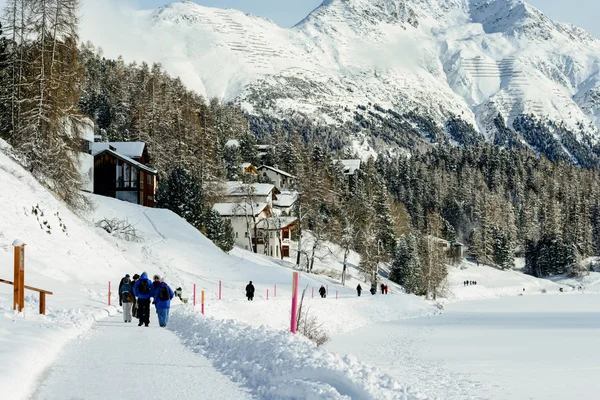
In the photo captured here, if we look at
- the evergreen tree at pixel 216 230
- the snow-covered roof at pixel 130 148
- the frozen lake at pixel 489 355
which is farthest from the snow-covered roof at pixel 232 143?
the frozen lake at pixel 489 355

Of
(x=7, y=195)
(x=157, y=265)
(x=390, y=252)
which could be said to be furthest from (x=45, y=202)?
(x=390, y=252)

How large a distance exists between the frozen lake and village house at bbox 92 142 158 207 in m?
27.0

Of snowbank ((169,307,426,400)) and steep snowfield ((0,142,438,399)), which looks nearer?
snowbank ((169,307,426,400))

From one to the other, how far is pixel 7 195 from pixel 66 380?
939 inches

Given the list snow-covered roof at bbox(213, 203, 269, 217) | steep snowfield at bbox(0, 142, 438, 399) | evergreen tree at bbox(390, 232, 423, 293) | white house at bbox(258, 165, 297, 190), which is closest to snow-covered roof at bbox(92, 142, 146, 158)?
steep snowfield at bbox(0, 142, 438, 399)

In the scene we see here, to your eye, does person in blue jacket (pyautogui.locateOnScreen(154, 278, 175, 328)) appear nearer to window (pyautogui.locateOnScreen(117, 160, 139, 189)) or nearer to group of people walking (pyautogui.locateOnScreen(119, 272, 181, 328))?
group of people walking (pyautogui.locateOnScreen(119, 272, 181, 328))

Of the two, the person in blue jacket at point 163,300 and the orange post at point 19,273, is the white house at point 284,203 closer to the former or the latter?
the person in blue jacket at point 163,300

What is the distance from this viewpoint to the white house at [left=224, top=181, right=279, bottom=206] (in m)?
73.2

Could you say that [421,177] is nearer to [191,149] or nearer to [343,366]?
[191,149]

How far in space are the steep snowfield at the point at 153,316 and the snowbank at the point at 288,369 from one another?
26 mm

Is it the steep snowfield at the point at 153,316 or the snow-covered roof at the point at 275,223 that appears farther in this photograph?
the snow-covered roof at the point at 275,223

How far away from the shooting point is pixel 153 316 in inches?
998

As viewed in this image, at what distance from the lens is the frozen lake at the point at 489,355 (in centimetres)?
1909

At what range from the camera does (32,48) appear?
37.9 metres
